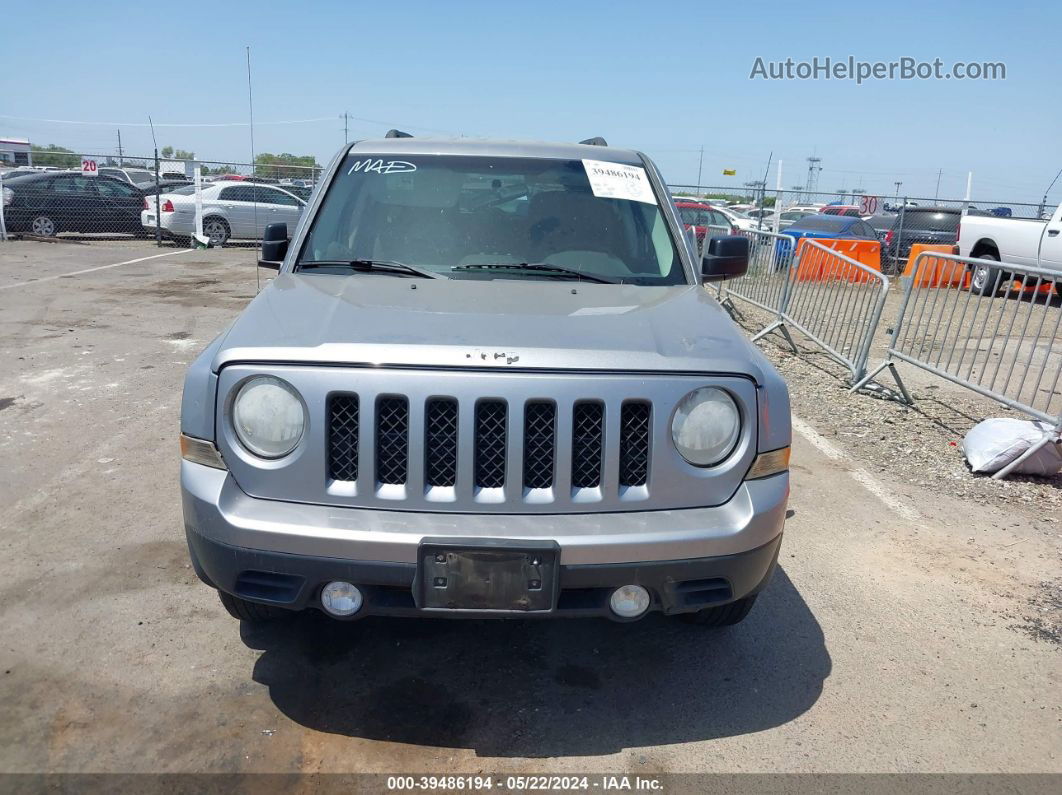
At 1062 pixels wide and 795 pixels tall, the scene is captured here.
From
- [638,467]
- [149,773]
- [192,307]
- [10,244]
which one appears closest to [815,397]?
[638,467]

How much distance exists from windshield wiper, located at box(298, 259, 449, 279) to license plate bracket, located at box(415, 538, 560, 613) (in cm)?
144

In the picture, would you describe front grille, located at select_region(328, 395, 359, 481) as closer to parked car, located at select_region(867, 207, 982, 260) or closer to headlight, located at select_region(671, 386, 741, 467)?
headlight, located at select_region(671, 386, 741, 467)

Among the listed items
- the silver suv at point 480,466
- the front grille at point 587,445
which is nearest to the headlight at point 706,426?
the silver suv at point 480,466

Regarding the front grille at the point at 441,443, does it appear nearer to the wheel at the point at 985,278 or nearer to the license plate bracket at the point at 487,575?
the license plate bracket at the point at 487,575

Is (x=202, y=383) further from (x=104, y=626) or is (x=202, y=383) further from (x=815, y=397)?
(x=815, y=397)

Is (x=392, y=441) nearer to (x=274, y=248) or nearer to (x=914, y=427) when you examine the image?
(x=274, y=248)

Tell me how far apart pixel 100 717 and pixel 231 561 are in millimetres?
801

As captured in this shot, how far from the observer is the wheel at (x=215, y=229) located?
1936cm

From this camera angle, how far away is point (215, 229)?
1950 centimetres

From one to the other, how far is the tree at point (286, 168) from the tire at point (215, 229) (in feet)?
5.12

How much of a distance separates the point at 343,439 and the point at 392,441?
0.15 metres

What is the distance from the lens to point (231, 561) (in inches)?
103

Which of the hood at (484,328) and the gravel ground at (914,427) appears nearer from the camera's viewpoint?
the hood at (484,328)

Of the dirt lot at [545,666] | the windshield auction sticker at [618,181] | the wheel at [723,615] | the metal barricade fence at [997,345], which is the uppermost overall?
the windshield auction sticker at [618,181]
